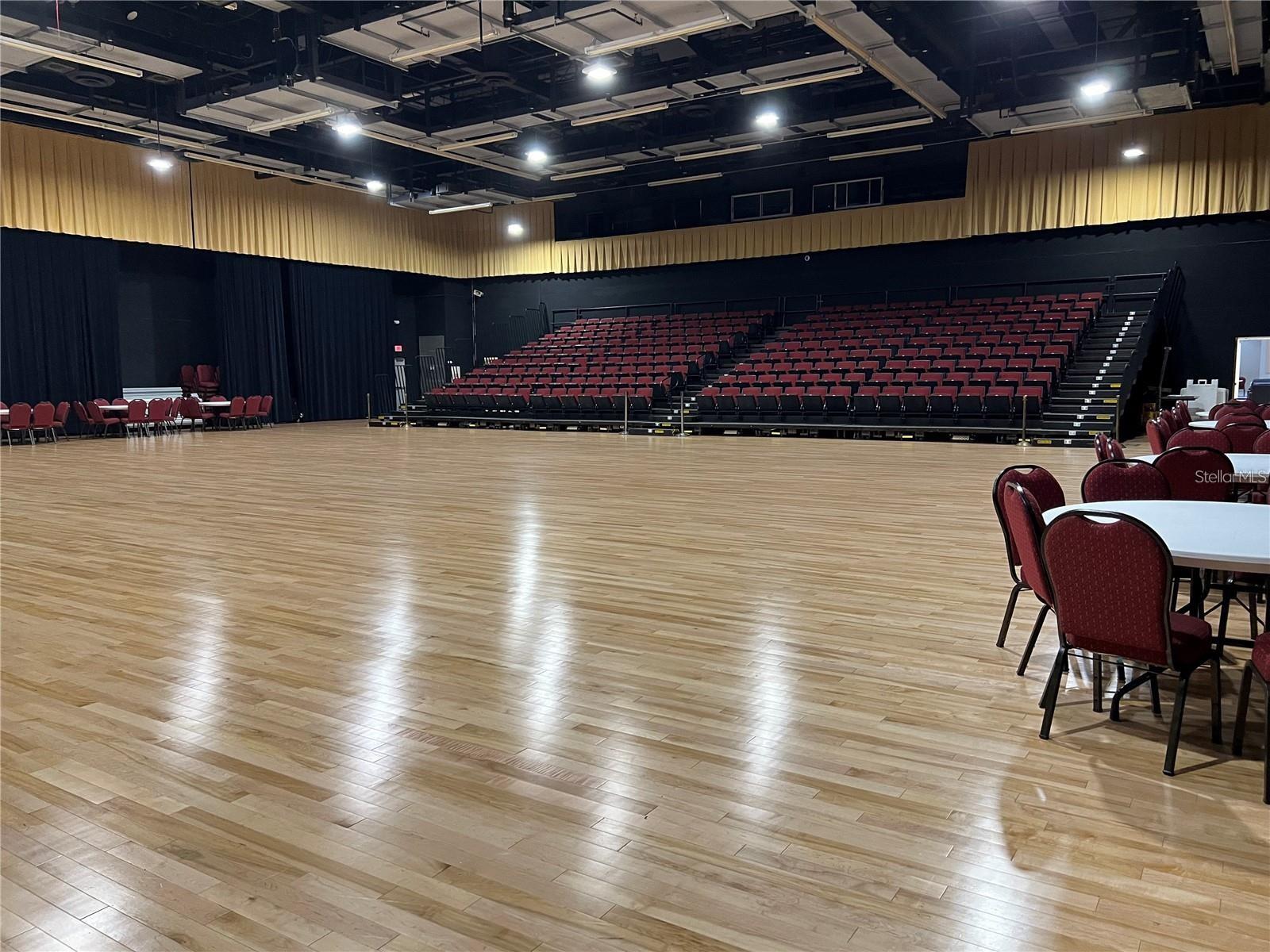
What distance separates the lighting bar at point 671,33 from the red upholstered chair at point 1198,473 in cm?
804

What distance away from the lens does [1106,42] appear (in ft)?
40.3

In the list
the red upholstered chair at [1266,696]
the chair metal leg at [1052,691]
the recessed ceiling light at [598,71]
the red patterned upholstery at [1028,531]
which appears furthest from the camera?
the recessed ceiling light at [598,71]

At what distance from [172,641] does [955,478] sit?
294 inches

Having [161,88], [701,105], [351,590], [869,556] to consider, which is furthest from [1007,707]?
[161,88]

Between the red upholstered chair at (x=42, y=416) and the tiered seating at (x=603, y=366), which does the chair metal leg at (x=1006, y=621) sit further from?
the red upholstered chair at (x=42, y=416)

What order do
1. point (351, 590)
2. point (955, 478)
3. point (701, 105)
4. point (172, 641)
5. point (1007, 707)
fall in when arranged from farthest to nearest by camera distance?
point (701, 105) → point (955, 478) → point (351, 590) → point (172, 641) → point (1007, 707)

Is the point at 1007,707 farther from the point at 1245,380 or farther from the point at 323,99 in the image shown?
the point at 1245,380

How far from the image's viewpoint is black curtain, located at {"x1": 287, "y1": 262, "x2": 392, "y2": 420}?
71.1 ft

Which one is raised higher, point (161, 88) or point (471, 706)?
point (161, 88)

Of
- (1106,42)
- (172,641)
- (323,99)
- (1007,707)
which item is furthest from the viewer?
(323,99)

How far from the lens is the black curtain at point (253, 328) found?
65.4ft

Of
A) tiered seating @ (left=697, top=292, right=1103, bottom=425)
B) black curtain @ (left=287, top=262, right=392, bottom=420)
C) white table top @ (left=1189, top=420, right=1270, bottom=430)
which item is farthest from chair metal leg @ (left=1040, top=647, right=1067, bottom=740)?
black curtain @ (left=287, top=262, right=392, bottom=420)

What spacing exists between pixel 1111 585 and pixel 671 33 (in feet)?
32.5

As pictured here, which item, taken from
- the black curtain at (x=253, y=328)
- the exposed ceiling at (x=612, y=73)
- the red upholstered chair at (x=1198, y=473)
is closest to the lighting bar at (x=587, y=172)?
the exposed ceiling at (x=612, y=73)
